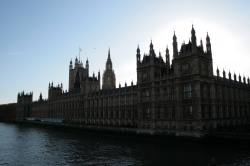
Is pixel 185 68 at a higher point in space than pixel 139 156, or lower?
higher

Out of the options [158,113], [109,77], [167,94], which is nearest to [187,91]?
[167,94]

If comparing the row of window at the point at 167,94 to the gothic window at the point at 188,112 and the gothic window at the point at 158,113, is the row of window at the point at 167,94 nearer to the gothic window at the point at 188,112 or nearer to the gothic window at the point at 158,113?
the gothic window at the point at 188,112

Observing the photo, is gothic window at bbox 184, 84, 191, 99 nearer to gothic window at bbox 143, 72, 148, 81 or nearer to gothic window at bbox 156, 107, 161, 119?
gothic window at bbox 156, 107, 161, 119

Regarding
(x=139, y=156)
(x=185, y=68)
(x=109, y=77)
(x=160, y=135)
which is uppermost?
(x=109, y=77)

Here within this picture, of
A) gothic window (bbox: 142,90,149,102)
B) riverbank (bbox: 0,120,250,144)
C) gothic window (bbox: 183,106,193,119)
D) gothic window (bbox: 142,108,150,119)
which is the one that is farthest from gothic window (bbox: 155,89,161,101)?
riverbank (bbox: 0,120,250,144)

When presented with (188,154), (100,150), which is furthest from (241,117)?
(100,150)

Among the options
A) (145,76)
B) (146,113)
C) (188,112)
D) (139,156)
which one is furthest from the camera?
(145,76)

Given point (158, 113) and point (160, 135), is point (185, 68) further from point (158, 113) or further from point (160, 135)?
point (160, 135)


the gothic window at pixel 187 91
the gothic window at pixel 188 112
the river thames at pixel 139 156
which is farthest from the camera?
the gothic window at pixel 187 91

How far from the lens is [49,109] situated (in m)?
167

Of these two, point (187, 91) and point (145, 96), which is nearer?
point (187, 91)

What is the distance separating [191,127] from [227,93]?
22.1 meters

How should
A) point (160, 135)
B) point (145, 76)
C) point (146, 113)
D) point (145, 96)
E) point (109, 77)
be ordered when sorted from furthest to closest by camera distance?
point (109, 77) < point (145, 76) < point (145, 96) < point (146, 113) < point (160, 135)

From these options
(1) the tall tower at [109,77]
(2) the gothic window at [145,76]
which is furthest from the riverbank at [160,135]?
(1) the tall tower at [109,77]
